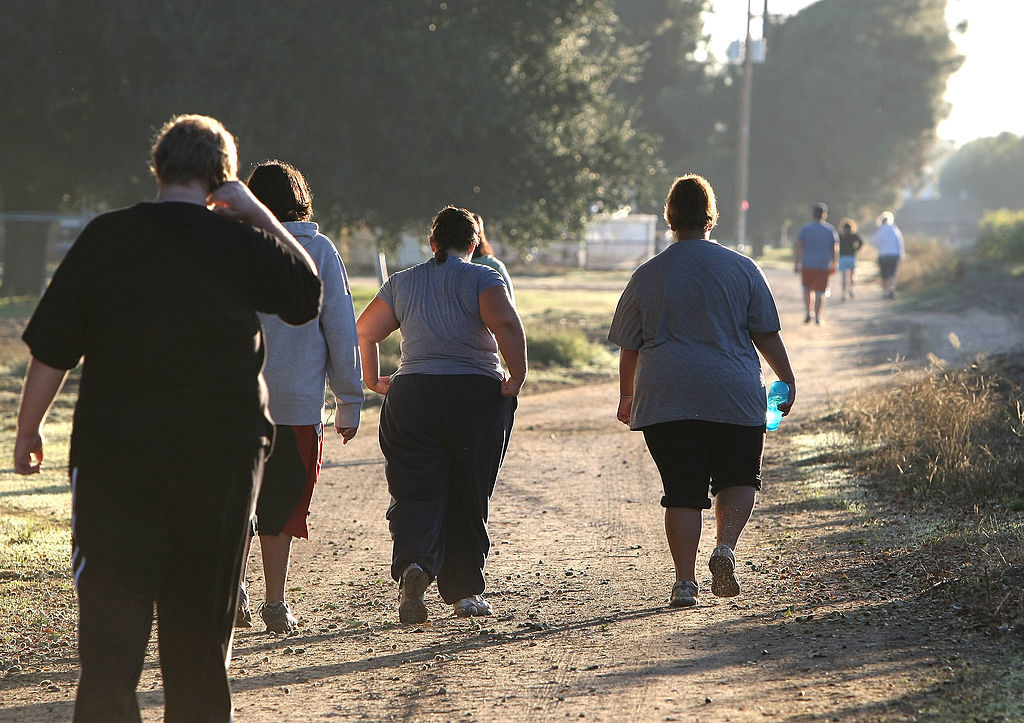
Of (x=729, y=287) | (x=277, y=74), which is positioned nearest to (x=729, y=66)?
(x=277, y=74)

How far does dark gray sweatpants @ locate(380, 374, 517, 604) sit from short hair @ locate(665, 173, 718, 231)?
3.45 feet

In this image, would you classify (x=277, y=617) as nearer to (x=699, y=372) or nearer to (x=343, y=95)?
(x=699, y=372)

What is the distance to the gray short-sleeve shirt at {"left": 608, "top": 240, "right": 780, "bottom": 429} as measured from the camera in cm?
566

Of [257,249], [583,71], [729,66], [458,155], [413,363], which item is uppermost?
[729,66]

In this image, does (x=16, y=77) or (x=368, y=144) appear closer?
(x=16, y=77)

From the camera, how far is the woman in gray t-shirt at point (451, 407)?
18.7 feet

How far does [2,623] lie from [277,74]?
15137mm

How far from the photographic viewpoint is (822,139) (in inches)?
2409

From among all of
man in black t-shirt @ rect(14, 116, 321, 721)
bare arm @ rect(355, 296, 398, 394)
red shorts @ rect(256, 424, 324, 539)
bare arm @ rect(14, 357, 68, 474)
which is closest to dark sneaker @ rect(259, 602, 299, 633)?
red shorts @ rect(256, 424, 324, 539)

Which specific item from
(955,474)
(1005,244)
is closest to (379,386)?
(955,474)

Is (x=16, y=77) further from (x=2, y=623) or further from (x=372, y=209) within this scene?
(x=2, y=623)

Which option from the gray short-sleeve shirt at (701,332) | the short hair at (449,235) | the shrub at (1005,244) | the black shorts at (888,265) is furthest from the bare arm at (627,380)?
the shrub at (1005,244)

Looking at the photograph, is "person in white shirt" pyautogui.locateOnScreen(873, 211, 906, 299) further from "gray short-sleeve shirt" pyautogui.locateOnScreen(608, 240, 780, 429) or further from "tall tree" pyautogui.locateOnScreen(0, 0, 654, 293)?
"gray short-sleeve shirt" pyautogui.locateOnScreen(608, 240, 780, 429)

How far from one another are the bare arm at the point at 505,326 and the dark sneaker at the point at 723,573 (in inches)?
42.7
